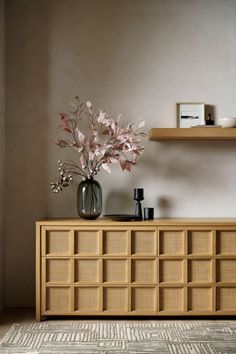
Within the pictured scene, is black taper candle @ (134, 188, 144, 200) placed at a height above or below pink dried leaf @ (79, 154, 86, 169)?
below

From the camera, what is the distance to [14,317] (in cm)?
341

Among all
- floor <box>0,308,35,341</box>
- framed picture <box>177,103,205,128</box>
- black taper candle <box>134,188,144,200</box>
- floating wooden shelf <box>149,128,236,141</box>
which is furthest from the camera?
framed picture <box>177,103,205,128</box>

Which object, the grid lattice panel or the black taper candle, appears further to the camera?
the black taper candle

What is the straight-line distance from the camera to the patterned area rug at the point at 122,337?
2.74 meters

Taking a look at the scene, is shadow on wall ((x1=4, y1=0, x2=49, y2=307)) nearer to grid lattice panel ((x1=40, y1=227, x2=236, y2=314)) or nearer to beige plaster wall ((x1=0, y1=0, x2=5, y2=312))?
beige plaster wall ((x1=0, y1=0, x2=5, y2=312))

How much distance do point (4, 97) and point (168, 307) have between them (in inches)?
81.3

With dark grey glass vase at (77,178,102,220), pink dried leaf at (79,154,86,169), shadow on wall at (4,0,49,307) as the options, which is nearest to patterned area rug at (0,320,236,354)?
shadow on wall at (4,0,49,307)

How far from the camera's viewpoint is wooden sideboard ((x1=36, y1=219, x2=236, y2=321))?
10.8 feet

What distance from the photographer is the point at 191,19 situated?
12.3 feet

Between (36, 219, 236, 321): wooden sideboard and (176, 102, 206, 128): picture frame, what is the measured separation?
86 centimetres

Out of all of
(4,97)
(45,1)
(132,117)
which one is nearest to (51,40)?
(45,1)

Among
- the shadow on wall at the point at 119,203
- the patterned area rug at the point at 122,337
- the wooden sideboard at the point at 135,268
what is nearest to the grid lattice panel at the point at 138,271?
the wooden sideboard at the point at 135,268

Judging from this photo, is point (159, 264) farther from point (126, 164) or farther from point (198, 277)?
point (126, 164)

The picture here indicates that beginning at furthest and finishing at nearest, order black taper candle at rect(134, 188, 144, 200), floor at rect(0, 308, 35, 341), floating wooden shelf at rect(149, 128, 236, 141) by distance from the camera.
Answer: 1. black taper candle at rect(134, 188, 144, 200)
2. floating wooden shelf at rect(149, 128, 236, 141)
3. floor at rect(0, 308, 35, 341)
